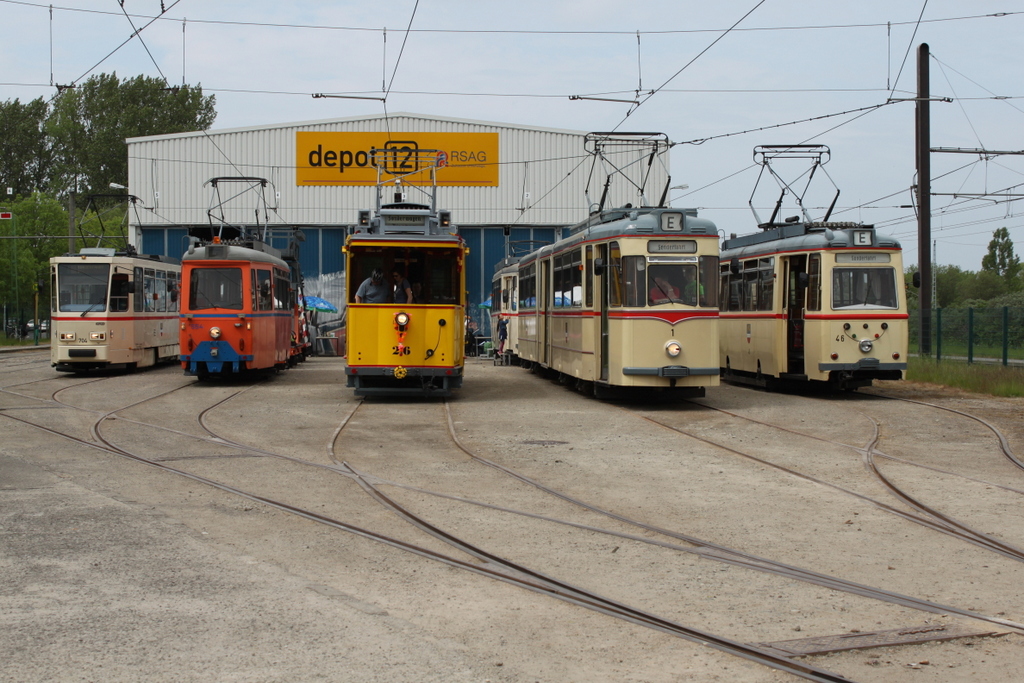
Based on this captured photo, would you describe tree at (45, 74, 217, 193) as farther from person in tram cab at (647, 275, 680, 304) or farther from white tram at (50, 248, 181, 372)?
person in tram cab at (647, 275, 680, 304)

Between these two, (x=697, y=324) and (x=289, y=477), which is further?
(x=697, y=324)

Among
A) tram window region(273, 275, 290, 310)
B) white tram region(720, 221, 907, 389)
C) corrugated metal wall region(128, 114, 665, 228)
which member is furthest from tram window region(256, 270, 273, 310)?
corrugated metal wall region(128, 114, 665, 228)

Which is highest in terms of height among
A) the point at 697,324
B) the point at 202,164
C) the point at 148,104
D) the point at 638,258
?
the point at 148,104

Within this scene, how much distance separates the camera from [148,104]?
76375 millimetres

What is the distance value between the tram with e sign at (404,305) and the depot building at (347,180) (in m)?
25.7

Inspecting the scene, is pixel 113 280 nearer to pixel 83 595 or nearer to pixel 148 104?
pixel 83 595

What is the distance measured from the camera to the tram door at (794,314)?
63.4 ft

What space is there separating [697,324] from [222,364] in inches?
406

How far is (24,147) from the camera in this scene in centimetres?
7981

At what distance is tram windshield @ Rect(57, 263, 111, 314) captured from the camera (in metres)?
24.9

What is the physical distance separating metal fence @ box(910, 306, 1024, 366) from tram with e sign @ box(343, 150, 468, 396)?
47.7 ft

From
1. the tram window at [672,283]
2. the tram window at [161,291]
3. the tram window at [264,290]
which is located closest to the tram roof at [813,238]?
the tram window at [672,283]

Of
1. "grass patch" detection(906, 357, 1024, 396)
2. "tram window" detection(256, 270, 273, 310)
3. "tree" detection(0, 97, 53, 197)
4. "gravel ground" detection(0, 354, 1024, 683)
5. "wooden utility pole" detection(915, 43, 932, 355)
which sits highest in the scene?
"tree" detection(0, 97, 53, 197)

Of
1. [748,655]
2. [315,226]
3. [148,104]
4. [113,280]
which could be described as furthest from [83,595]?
[148,104]
